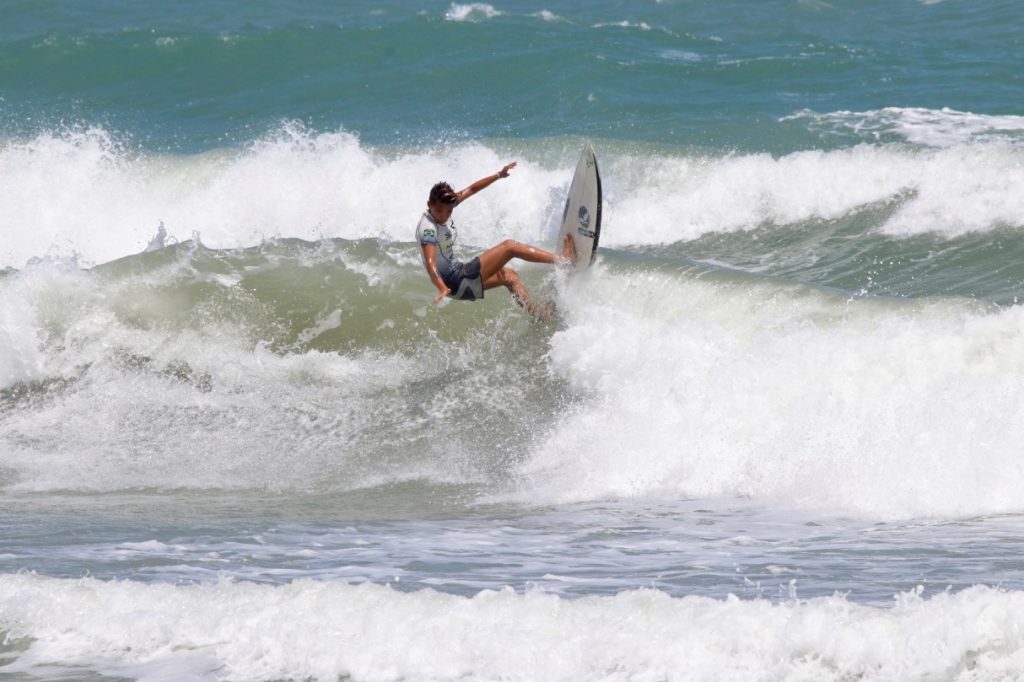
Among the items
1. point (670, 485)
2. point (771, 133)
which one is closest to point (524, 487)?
point (670, 485)

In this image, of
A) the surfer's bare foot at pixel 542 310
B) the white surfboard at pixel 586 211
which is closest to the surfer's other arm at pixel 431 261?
the surfer's bare foot at pixel 542 310

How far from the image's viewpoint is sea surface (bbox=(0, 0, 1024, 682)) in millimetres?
4723

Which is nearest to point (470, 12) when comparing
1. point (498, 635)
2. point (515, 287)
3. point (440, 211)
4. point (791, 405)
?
point (515, 287)

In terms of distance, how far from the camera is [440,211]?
9.14 meters

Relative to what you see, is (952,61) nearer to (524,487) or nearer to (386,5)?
(386,5)

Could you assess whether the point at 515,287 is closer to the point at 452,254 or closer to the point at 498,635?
the point at 452,254

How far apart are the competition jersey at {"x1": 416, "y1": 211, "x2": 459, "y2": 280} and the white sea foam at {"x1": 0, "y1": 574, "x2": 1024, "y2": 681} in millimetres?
4402

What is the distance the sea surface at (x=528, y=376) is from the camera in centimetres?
472

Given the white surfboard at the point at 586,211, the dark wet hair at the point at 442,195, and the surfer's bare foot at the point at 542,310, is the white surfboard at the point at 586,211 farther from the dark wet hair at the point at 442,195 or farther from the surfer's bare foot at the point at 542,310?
the dark wet hair at the point at 442,195

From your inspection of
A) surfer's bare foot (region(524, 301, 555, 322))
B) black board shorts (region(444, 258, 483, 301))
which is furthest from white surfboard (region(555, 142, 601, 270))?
black board shorts (region(444, 258, 483, 301))

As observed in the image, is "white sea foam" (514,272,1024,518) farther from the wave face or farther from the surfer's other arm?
the surfer's other arm

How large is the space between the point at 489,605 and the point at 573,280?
5503 millimetres

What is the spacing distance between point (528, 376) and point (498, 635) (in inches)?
203

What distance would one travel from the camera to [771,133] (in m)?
17.3
